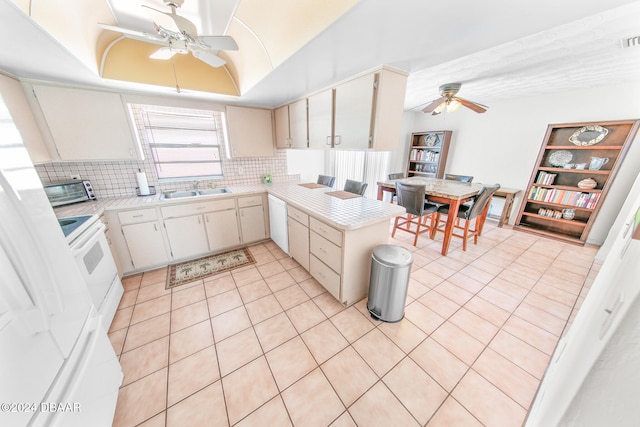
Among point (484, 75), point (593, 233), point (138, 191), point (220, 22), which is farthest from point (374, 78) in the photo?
point (593, 233)

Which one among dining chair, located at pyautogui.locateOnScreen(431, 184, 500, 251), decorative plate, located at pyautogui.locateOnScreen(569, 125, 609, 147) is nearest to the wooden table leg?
dining chair, located at pyautogui.locateOnScreen(431, 184, 500, 251)

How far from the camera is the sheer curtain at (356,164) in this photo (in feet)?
13.9

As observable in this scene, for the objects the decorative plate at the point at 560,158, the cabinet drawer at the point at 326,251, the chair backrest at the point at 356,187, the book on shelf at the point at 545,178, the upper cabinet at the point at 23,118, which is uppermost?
the upper cabinet at the point at 23,118

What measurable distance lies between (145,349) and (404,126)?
5.60 meters

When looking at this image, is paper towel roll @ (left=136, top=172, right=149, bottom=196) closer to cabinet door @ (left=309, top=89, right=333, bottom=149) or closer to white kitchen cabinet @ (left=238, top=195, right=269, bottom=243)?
white kitchen cabinet @ (left=238, top=195, right=269, bottom=243)

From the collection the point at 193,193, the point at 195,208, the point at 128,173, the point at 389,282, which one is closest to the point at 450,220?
the point at 389,282

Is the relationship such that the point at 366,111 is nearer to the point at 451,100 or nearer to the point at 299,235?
the point at 299,235

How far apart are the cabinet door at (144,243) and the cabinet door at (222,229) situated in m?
0.53

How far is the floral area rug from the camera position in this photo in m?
2.43

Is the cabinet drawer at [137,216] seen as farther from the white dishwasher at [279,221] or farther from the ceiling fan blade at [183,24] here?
the ceiling fan blade at [183,24]

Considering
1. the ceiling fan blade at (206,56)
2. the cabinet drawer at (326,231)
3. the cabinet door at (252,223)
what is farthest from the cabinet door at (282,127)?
the cabinet drawer at (326,231)

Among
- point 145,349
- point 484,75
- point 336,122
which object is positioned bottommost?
point 145,349

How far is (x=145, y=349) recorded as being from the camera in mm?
1589

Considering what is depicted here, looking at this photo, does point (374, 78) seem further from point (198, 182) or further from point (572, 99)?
point (572, 99)
